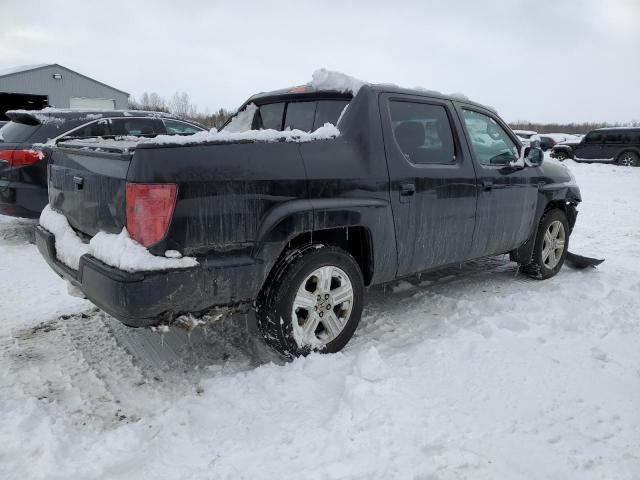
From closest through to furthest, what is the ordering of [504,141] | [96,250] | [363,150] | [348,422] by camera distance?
[348,422], [96,250], [363,150], [504,141]

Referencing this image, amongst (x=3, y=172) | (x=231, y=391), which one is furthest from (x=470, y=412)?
(x=3, y=172)

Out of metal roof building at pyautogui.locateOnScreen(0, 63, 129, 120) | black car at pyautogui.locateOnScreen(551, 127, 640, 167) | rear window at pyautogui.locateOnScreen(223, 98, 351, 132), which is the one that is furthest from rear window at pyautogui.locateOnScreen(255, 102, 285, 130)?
metal roof building at pyautogui.locateOnScreen(0, 63, 129, 120)

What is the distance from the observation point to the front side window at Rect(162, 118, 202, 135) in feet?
26.5

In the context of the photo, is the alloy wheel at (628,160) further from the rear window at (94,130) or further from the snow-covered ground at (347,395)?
the rear window at (94,130)

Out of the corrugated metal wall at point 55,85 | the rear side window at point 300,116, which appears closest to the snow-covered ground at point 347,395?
the rear side window at point 300,116

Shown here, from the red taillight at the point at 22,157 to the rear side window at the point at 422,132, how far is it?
4.87 m

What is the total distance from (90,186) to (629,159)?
2289cm

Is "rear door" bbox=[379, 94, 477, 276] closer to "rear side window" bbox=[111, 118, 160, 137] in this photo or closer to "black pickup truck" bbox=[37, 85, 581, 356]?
"black pickup truck" bbox=[37, 85, 581, 356]

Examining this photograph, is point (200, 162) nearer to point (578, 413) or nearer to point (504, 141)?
point (578, 413)

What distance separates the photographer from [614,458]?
232 centimetres

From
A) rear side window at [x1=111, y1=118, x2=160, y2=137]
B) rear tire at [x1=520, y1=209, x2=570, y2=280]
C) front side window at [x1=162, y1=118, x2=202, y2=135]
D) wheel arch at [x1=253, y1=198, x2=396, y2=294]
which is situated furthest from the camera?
front side window at [x1=162, y1=118, x2=202, y2=135]

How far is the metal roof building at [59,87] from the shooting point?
28.3m

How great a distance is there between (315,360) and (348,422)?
2.04 ft

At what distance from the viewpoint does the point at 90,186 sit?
2957 mm
